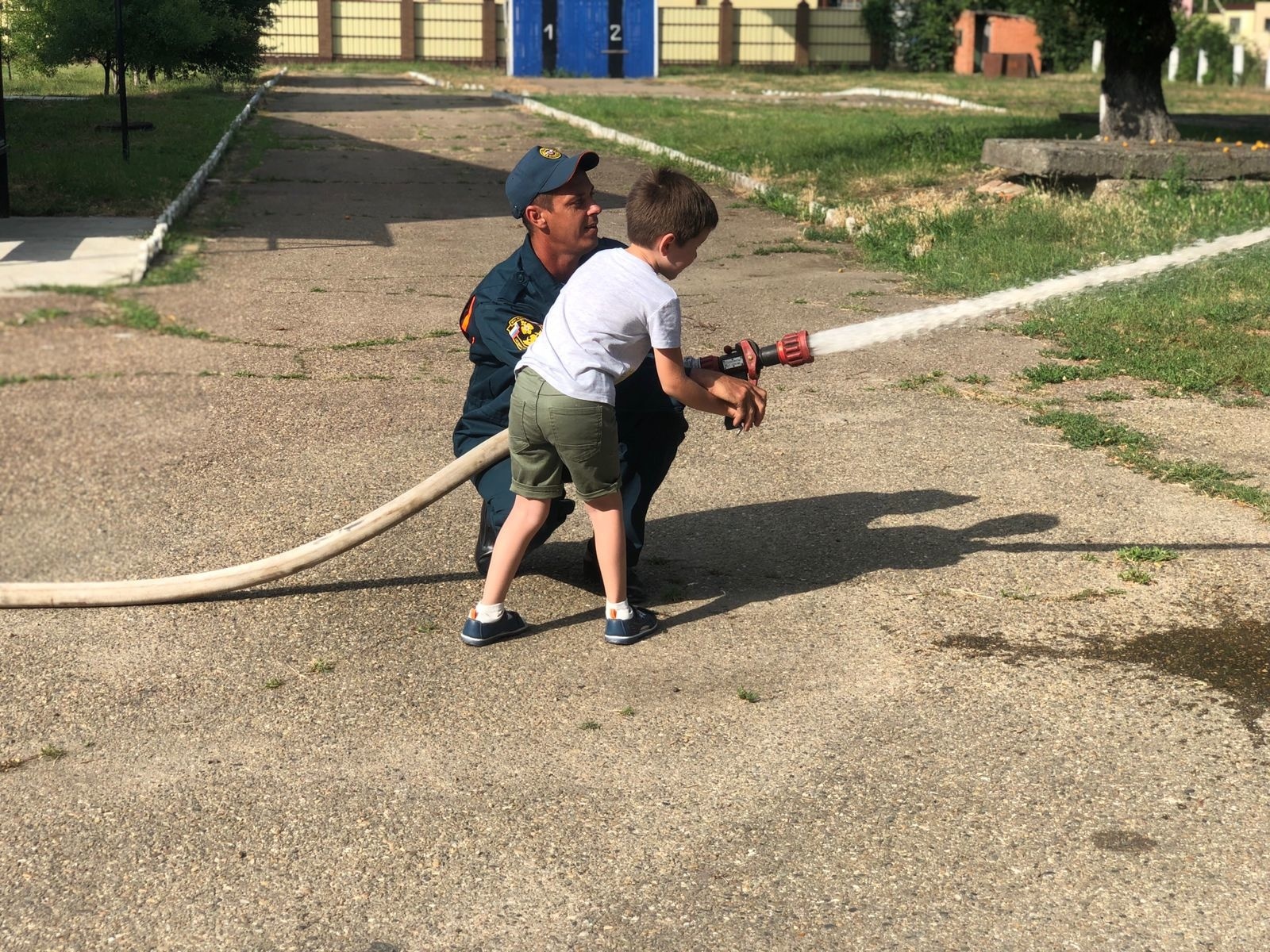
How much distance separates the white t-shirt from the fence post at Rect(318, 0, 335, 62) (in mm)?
42083

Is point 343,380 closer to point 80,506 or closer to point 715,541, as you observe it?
point 80,506

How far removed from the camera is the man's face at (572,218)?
4.66 metres

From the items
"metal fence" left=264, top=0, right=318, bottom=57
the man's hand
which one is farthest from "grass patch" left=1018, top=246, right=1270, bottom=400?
"metal fence" left=264, top=0, right=318, bottom=57

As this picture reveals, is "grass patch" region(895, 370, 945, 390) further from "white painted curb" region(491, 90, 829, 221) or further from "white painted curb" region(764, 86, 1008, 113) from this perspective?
"white painted curb" region(764, 86, 1008, 113)

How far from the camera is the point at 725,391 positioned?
440cm

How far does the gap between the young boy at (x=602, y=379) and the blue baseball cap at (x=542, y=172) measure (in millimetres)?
338

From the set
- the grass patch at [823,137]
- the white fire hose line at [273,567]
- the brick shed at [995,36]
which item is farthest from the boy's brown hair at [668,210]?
the brick shed at [995,36]

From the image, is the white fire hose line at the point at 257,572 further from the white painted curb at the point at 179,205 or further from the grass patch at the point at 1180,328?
the white painted curb at the point at 179,205

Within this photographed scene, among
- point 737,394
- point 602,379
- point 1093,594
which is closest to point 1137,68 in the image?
point 1093,594

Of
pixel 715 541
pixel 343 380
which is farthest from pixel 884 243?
pixel 715 541

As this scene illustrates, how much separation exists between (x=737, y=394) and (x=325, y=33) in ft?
140

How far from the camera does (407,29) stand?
44.4 meters

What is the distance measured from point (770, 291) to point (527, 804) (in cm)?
742

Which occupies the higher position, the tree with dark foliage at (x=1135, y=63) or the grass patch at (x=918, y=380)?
the tree with dark foliage at (x=1135, y=63)
